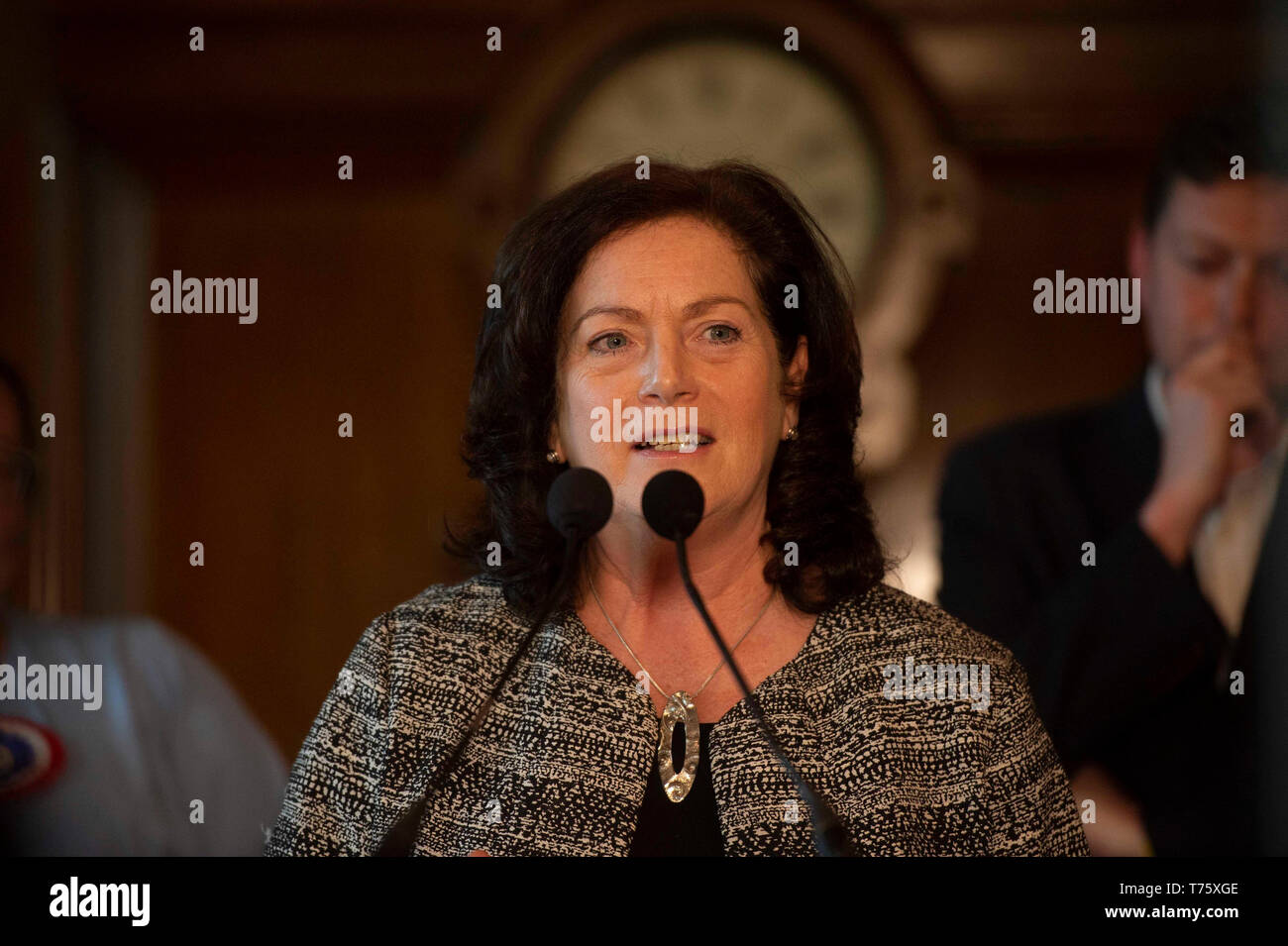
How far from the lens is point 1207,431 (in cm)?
210

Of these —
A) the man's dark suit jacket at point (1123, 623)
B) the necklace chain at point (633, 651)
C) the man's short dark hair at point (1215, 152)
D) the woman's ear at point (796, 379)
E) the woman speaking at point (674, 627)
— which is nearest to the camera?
the woman speaking at point (674, 627)

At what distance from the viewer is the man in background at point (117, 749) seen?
197 cm

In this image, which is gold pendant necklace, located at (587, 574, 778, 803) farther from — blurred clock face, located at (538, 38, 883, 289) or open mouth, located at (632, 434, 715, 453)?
blurred clock face, located at (538, 38, 883, 289)

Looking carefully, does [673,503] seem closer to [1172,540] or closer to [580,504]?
[580,504]

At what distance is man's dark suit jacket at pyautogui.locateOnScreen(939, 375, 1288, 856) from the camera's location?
1.92 metres

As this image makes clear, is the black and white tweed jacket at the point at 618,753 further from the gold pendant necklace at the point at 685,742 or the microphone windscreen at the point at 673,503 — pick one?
the microphone windscreen at the point at 673,503

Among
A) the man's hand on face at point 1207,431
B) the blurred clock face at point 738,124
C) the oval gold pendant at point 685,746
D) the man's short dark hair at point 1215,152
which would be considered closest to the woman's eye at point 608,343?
the oval gold pendant at point 685,746

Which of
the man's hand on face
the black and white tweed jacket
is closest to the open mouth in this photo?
the black and white tweed jacket

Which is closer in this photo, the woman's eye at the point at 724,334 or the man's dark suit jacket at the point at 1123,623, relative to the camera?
the woman's eye at the point at 724,334

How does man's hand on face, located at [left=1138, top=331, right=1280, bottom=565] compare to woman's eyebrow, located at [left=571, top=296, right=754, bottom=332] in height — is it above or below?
below

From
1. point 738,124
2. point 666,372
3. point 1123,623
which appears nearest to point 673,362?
point 666,372

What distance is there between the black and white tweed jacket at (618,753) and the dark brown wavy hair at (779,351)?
0.09 metres

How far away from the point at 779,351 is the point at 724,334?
0.32 ft
